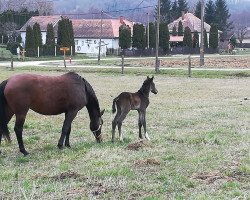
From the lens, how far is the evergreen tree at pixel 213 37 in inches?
3388

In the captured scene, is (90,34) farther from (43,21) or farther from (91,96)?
(91,96)

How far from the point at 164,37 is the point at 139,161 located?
2724 inches

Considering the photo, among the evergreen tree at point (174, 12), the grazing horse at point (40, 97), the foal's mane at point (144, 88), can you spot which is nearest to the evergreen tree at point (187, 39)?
the evergreen tree at point (174, 12)

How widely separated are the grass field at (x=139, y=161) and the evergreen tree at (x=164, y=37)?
6166cm

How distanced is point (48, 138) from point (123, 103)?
1.96 m

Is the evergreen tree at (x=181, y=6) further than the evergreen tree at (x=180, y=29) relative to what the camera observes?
Yes

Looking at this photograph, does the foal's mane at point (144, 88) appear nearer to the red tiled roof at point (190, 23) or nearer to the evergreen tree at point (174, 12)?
the red tiled roof at point (190, 23)

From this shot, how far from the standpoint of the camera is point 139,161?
922 centimetres

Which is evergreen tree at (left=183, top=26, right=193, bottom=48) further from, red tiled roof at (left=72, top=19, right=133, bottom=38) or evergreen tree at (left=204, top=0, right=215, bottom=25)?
evergreen tree at (left=204, top=0, right=215, bottom=25)

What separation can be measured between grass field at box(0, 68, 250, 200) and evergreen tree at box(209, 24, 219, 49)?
71423 millimetres

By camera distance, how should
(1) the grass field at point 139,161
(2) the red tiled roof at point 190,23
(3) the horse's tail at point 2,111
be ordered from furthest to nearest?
1. (2) the red tiled roof at point 190,23
2. (3) the horse's tail at point 2,111
3. (1) the grass field at point 139,161

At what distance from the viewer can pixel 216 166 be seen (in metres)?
8.88

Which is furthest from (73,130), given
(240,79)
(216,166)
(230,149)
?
(240,79)

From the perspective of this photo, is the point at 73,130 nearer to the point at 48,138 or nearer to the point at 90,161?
the point at 48,138
